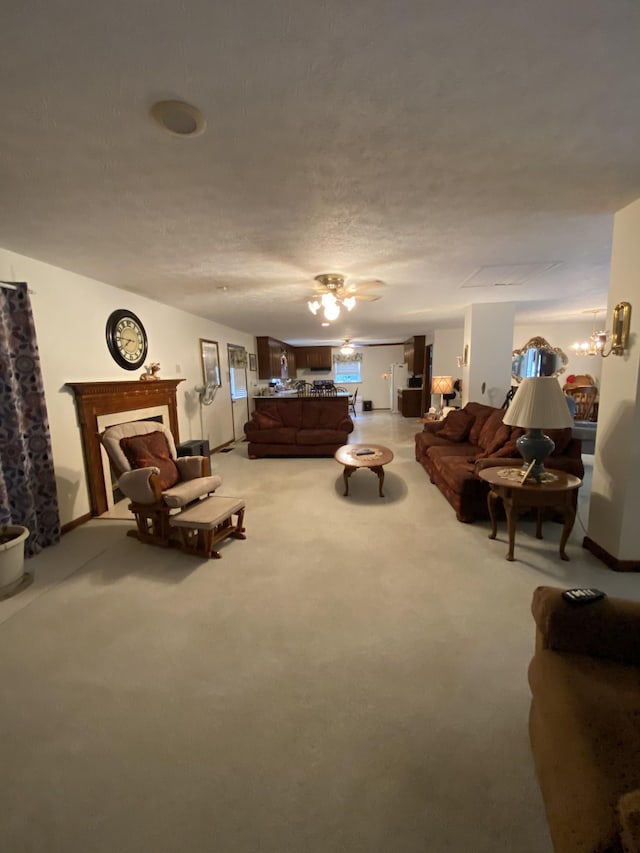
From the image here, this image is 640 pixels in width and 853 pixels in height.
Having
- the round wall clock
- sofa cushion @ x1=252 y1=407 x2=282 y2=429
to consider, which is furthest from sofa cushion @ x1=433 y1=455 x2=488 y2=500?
the round wall clock

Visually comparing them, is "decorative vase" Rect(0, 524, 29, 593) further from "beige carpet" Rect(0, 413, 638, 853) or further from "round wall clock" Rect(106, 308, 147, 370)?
"round wall clock" Rect(106, 308, 147, 370)

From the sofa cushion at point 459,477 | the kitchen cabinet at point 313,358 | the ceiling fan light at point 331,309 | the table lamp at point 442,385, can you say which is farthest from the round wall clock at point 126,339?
the kitchen cabinet at point 313,358

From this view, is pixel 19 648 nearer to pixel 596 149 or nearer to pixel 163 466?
pixel 163 466

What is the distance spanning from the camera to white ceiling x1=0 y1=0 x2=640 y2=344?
0.97 meters

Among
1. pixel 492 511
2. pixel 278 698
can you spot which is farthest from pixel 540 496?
pixel 278 698

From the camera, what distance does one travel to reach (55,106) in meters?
1.23

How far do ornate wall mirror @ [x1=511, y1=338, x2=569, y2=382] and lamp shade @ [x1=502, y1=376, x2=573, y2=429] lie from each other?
20.3 ft

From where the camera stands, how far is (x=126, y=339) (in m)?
3.90

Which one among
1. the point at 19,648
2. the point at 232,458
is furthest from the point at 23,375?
the point at 232,458

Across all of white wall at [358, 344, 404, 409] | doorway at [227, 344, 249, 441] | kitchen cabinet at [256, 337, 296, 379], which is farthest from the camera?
white wall at [358, 344, 404, 409]

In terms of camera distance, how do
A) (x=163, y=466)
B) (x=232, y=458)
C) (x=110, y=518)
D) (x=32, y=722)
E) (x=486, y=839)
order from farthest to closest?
1. (x=232, y=458)
2. (x=110, y=518)
3. (x=163, y=466)
4. (x=32, y=722)
5. (x=486, y=839)

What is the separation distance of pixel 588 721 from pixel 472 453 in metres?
3.32

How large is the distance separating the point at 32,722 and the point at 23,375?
2.31m

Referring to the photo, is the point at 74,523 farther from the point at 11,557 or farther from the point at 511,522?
the point at 511,522
